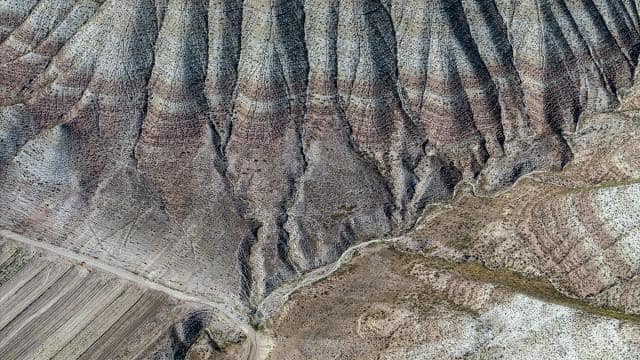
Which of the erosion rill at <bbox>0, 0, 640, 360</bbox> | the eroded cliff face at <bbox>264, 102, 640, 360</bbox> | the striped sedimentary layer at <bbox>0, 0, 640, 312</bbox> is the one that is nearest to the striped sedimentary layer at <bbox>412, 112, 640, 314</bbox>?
the eroded cliff face at <bbox>264, 102, 640, 360</bbox>

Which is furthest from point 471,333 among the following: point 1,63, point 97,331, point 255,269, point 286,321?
point 1,63

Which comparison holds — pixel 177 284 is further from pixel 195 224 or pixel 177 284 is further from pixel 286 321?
pixel 286 321

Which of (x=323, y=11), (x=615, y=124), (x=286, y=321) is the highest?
(x=323, y=11)

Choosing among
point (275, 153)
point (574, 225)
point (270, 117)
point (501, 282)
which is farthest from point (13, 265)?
point (574, 225)

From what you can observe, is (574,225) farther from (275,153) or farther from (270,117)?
(270,117)

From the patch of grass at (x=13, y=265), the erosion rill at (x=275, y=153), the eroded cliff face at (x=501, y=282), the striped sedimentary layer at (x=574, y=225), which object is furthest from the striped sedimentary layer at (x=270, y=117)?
the eroded cliff face at (x=501, y=282)
